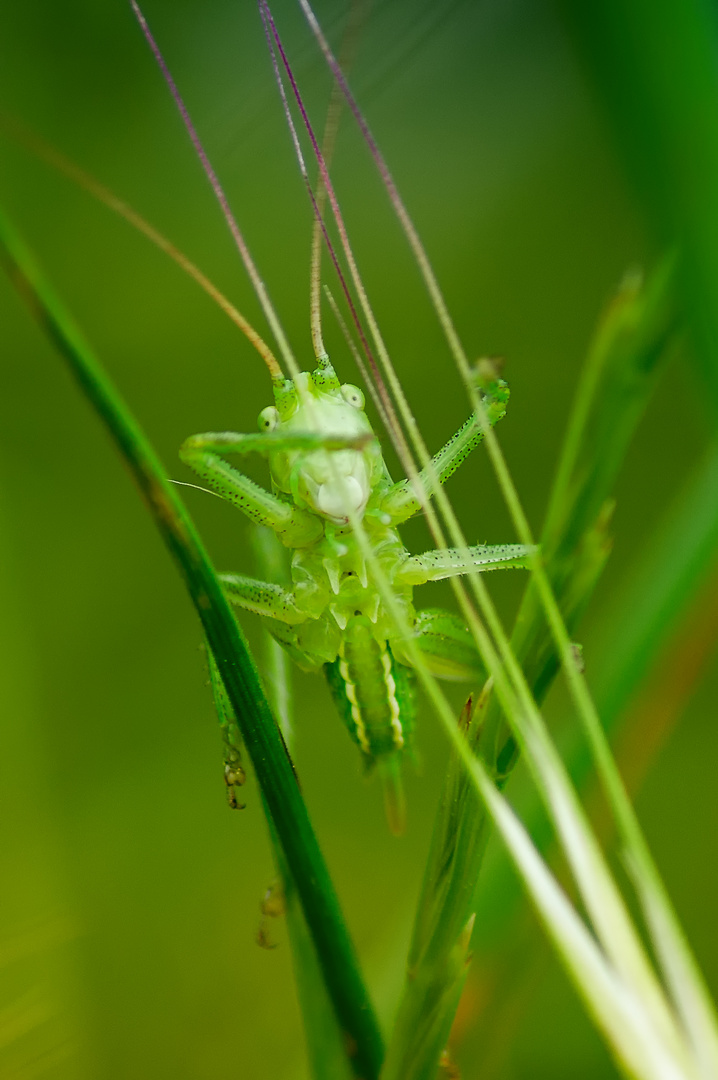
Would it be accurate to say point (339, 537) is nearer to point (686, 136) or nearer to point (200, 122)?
point (686, 136)

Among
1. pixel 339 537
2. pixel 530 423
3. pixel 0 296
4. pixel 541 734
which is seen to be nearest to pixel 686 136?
pixel 541 734

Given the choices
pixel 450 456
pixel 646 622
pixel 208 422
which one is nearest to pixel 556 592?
pixel 646 622

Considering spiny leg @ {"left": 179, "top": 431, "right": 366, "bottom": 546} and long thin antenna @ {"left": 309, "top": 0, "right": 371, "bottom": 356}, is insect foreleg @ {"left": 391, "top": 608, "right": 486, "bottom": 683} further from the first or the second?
long thin antenna @ {"left": 309, "top": 0, "right": 371, "bottom": 356}

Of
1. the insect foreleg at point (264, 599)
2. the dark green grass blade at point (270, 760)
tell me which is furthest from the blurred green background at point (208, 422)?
the dark green grass blade at point (270, 760)

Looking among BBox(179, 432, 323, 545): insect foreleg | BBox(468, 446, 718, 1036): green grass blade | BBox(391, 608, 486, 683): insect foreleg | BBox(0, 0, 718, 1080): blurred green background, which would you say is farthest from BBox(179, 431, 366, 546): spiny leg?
BBox(0, 0, 718, 1080): blurred green background

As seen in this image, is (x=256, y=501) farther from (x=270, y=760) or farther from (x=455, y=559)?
(x=270, y=760)

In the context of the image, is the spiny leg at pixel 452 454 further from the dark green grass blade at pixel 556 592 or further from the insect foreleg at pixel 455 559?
the dark green grass blade at pixel 556 592
